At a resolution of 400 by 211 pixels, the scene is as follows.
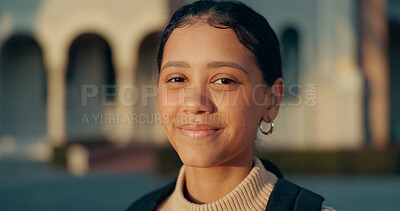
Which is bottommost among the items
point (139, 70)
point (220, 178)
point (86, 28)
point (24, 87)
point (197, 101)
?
point (220, 178)

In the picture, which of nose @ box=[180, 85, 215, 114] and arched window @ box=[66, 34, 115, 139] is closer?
nose @ box=[180, 85, 215, 114]

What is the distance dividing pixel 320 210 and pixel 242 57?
27.1 inches

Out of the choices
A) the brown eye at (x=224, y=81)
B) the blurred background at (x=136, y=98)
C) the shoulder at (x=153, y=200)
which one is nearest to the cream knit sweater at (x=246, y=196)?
the shoulder at (x=153, y=200)

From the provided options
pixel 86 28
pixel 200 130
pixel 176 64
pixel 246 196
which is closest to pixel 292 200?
pixel 246 196

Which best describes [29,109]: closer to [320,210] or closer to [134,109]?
[134,109]

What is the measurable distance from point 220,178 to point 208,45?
58cm

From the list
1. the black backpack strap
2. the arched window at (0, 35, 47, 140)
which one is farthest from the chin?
the arched window at (0, 35, 47, 140)

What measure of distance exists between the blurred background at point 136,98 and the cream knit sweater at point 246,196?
6997 millimetres

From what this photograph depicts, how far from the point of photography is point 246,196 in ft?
6.01

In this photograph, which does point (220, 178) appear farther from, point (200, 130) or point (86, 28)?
point (86, 28)

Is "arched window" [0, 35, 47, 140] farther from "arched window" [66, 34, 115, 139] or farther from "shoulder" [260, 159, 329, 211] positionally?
"shoulder" [260, 159, 329, 211]

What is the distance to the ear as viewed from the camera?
195cm

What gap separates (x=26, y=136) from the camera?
15.6 m

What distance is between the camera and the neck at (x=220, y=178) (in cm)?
187
